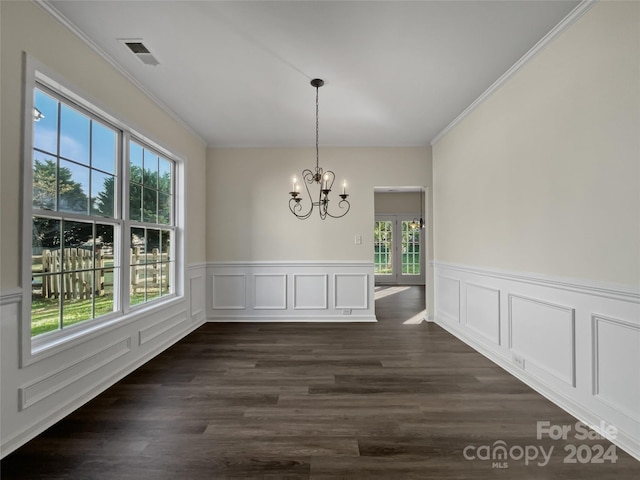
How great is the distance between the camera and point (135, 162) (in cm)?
319

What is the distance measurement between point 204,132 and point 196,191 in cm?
86

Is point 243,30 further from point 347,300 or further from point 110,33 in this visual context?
point 347,300

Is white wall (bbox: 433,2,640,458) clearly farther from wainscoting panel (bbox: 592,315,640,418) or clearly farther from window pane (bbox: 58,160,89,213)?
window pane (bbox: 58,160,89,213)

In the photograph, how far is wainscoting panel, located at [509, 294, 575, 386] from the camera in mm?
2197

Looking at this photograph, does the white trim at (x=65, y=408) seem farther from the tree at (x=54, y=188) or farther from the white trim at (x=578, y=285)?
the white trim at (x=578, y=285)

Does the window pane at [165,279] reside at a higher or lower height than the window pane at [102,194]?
lower

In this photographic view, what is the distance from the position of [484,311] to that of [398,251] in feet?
20.8

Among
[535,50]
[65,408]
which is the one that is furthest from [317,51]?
[65,408]

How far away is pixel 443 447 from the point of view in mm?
1816

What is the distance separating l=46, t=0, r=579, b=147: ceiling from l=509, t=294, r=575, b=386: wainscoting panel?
212cm

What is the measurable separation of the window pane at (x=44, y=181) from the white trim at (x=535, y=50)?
12.4ft

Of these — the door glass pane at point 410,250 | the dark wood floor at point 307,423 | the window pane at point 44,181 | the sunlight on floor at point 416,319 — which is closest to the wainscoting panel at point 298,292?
the sunlight on floor at point 416,319

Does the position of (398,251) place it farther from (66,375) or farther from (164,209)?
(66,375)

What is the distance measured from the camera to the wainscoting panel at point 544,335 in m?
2.20
